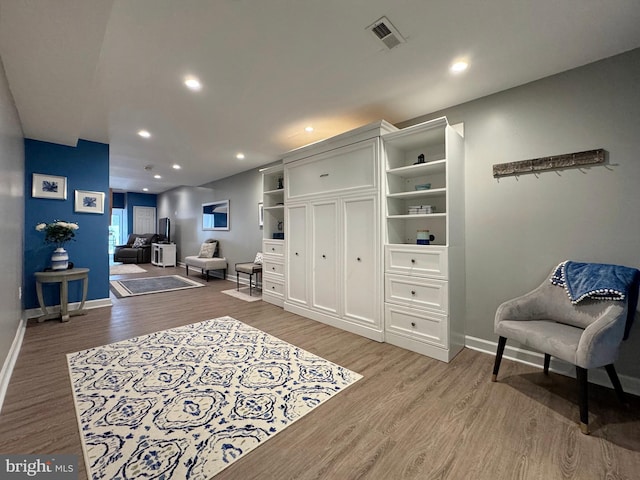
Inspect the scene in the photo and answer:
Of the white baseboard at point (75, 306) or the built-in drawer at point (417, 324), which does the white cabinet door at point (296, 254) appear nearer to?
the built-in drawer at point (417, 324)

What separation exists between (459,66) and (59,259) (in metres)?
5.27

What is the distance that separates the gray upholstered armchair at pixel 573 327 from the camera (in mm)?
1619

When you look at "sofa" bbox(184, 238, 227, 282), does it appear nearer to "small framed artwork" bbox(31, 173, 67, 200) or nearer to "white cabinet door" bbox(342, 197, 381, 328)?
"small framed artwork" bbox(31, 173, 67, 200)

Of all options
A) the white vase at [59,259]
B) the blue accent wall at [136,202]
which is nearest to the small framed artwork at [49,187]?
the white vase at [59,259]

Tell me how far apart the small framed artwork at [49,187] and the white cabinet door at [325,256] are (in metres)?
3.71

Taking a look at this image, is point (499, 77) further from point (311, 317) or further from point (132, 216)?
point (132, 216)

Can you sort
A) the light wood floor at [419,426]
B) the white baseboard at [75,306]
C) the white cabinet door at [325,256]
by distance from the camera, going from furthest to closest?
the white baseboard at [75,306] → the white cabinet door at [325,256] → the light wood floor at [419,426]

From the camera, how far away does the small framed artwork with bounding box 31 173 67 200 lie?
3.66 metres

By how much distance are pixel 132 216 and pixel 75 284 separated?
24.4ft

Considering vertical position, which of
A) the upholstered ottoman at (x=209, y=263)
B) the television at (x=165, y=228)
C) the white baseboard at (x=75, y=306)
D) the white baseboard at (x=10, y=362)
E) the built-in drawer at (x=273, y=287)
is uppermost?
the television at (x=165, y=228)

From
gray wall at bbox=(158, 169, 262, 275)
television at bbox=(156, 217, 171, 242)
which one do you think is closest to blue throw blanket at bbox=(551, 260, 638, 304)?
gray wall at bbox=(158, 169, 262, 275)

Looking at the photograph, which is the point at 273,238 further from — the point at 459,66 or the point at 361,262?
the point at 459,66

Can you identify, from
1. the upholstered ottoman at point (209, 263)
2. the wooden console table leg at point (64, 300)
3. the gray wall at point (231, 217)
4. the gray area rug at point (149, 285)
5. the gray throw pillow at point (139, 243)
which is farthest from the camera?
the gray throw pillow at point (139, 243)

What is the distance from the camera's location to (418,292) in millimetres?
2658
